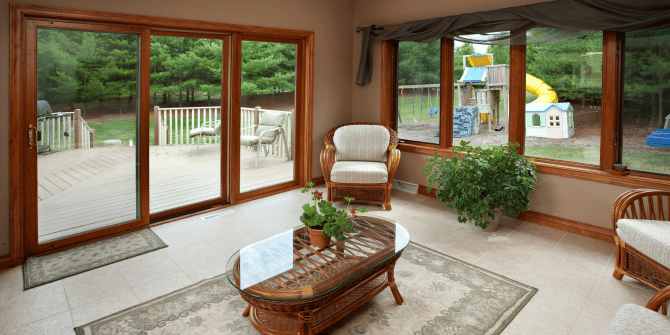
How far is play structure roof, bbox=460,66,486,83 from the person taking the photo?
453 cm

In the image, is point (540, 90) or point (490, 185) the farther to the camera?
point (540, 90)

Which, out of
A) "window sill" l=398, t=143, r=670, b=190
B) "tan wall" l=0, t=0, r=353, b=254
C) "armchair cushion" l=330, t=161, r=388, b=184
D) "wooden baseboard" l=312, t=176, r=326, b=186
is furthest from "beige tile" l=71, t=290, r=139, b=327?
"window sill" l=398, t=143, r=670, b=190

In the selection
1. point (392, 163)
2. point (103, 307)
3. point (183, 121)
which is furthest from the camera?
point (392, 163)

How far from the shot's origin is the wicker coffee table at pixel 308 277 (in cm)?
204

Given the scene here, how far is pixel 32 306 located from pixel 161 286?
0.73 m

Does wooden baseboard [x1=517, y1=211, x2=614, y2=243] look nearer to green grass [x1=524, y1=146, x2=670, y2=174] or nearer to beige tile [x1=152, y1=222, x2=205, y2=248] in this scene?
green grass [x1=524, y1=146, x2=670, y2=174]

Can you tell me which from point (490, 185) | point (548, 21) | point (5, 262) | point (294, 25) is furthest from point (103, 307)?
point (548, 21)

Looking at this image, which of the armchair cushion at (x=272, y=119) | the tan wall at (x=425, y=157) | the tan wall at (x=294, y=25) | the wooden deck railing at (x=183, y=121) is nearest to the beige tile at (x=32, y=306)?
the tan wall at (x=294, y=25)

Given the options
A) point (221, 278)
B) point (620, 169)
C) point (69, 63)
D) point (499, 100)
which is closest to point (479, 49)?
point (499, 100)

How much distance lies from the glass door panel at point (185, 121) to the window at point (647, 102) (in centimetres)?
376

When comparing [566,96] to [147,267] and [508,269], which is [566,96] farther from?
[147,267]

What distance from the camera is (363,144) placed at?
4953 millimetres

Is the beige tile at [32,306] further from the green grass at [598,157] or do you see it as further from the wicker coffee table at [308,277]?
the green grass at [598,157]

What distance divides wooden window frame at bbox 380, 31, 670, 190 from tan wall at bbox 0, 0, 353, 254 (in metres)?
0.69
